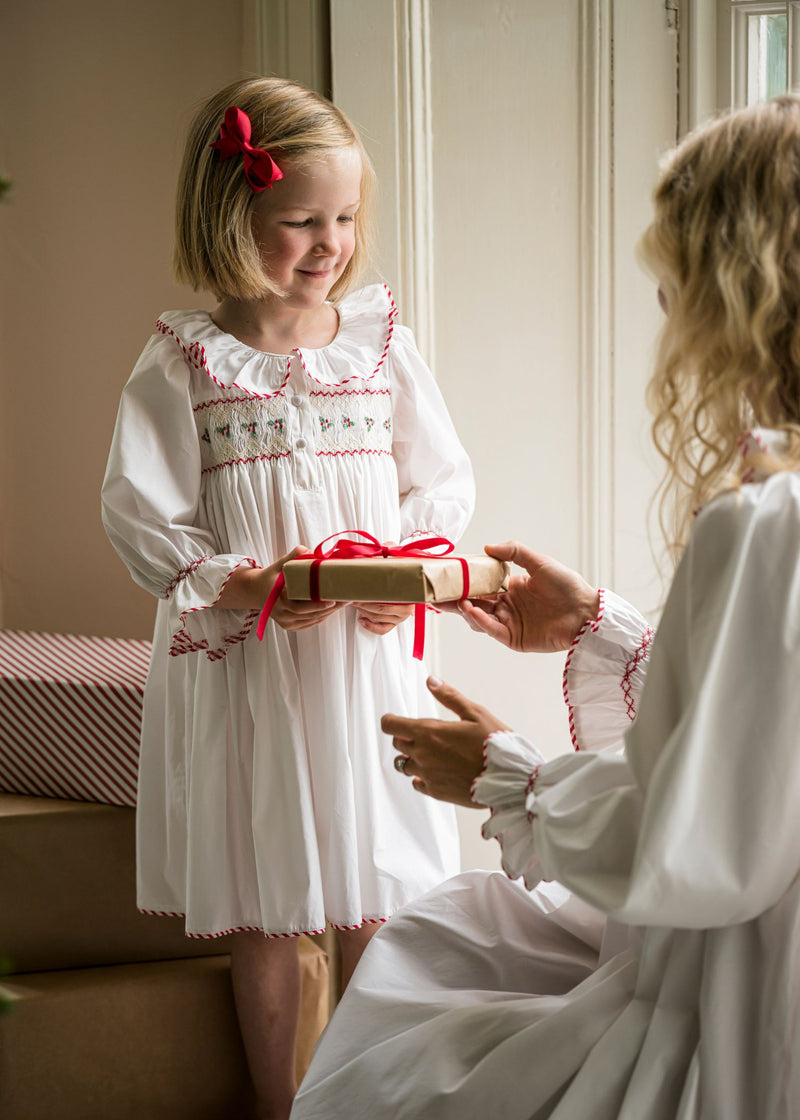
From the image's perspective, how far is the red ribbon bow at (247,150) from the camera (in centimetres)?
145

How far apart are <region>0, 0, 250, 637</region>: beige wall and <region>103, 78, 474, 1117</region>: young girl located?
585mm

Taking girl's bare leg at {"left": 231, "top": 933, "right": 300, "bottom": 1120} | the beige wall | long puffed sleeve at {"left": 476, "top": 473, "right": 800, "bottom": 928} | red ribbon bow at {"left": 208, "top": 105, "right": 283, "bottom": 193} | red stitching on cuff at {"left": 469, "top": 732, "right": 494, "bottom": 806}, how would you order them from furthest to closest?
the beige wall
girl's bare leg at {"left": 231, "top": 933, "right": 300, "bottom": 1120}
red ribbon bow at {"left": 208, "top": 105, "right": 283, "bottom": 193}
red stitching on cuff at {"left": 469, "top": 732, "right": 494, "bottom": 806}
long puffed sleeve at {"left": 476, "top": 473, "right": 800, "bottom": 928}

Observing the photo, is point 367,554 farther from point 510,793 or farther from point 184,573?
point 510,793


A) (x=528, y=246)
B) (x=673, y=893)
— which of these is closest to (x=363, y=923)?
(x=673, y=893)

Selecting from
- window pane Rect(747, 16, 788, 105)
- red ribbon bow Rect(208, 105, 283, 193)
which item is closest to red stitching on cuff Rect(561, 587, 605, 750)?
red ribbon bow Rect(208, 105, 283, 193)

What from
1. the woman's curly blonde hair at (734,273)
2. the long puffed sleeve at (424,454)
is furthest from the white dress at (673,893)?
the long puffed sleeve at (424,454)

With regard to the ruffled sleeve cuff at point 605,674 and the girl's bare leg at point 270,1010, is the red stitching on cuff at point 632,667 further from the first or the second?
the girl's bare leg at point 270,1010

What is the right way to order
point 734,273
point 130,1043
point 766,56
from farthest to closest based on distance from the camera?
point 766,56 → point 130,1043 → point 734,273

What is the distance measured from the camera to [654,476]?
1999mm

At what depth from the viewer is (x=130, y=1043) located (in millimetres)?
1635

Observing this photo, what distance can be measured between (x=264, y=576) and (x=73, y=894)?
66 cm

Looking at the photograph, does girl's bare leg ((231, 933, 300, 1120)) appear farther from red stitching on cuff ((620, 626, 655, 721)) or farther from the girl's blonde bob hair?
the girl's blonde bob hair

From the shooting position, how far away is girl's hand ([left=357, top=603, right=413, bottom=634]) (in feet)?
4.81

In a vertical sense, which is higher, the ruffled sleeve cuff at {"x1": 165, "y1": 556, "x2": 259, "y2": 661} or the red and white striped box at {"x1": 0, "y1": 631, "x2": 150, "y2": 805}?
the ruffled sleeve cuff at {"x1": 165, "y1": 556, "x2": 259, "y2": 661}
